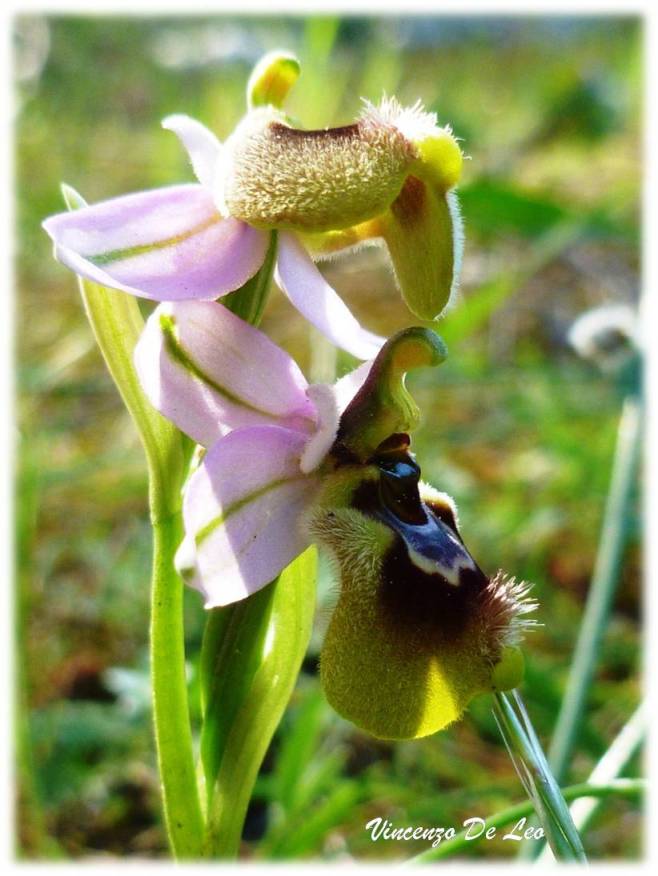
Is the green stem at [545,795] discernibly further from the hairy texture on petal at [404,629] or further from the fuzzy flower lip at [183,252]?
the fuzzy flower lip at [183,252]

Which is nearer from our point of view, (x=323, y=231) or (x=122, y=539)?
(x=323, y=231)

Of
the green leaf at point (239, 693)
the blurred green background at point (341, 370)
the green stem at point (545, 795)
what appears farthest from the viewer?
the blurred green background at point (341, 370)

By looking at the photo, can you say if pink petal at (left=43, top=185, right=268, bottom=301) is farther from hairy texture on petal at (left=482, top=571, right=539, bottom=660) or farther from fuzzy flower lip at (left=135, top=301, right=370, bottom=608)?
hairy texture on petal at (left=482, top=571, right=539, bottom=660)

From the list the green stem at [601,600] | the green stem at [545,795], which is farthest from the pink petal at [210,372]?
the green stem at [601,600]

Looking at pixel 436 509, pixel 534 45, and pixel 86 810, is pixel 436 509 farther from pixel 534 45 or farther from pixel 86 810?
pixel 534 45

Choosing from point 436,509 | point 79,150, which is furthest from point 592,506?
point 79,150

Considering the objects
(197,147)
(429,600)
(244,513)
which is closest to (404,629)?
(429,600)

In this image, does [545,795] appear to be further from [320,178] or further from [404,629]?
[320,178]
